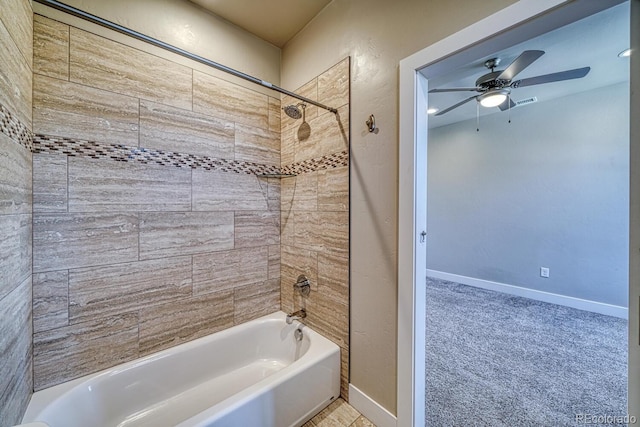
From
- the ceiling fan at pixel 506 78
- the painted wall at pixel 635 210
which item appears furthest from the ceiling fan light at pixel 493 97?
the painted wall at pixel 635 210

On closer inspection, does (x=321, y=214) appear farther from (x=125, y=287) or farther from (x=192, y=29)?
(x=192, y=29)

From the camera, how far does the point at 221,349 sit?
185 centimetres

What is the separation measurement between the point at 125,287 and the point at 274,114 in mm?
1679

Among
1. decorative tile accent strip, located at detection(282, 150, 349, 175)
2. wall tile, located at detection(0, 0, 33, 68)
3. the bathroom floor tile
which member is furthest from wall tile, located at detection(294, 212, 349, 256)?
wall tile, located at detection(0, 0, 33, 68)

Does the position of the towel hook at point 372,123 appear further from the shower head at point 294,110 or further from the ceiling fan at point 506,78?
the ceiling fan at point 506,78

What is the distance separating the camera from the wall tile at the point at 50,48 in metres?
1.28

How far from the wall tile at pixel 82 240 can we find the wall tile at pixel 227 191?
422mm

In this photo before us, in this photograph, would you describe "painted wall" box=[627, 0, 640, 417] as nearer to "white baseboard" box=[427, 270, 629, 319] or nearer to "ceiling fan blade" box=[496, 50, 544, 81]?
"ceiling fan blade" box=[496, 50, 544, 81]

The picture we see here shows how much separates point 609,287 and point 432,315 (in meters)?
2.16

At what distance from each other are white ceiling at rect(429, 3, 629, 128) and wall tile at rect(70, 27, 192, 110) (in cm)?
165

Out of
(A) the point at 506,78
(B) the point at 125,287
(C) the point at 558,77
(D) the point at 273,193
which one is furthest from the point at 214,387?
(C) the point at 558,77

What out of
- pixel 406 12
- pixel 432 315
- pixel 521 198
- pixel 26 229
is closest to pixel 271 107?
pixel 406 12

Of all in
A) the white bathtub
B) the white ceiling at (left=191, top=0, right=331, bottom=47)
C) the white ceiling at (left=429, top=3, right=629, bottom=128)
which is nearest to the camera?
the white bathtub

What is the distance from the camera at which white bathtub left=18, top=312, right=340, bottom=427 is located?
Answer: 1238mm
